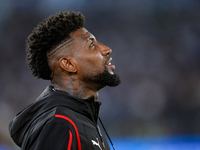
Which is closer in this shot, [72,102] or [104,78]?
[72,102]

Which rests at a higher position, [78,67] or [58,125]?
[78,67]

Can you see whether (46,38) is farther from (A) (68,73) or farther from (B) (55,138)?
(B) (55,138)

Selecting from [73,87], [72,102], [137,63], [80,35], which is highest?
[137,63]

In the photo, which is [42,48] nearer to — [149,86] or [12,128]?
[12,128]

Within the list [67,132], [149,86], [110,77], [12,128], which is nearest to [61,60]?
[110,77]

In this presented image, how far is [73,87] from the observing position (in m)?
1.41

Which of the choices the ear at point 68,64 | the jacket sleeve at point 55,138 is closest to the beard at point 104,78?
the ear at point 68,64

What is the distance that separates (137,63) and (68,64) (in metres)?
3.86

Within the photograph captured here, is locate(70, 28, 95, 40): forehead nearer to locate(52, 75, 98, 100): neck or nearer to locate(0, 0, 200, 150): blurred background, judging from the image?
locate(52, 75, 98, 100): neck

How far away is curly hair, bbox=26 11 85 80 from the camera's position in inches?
57.9

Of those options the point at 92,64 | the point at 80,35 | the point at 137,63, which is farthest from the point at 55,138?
the point at 137,63

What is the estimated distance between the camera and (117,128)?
4.79 m

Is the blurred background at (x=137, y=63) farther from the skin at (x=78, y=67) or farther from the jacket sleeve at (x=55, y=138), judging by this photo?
the jacket sleeve at (x=55, y=138)

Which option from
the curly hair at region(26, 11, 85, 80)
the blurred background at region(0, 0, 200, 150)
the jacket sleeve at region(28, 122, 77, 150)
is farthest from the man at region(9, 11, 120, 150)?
the blurred background at region(0, 0, 200, 150)
